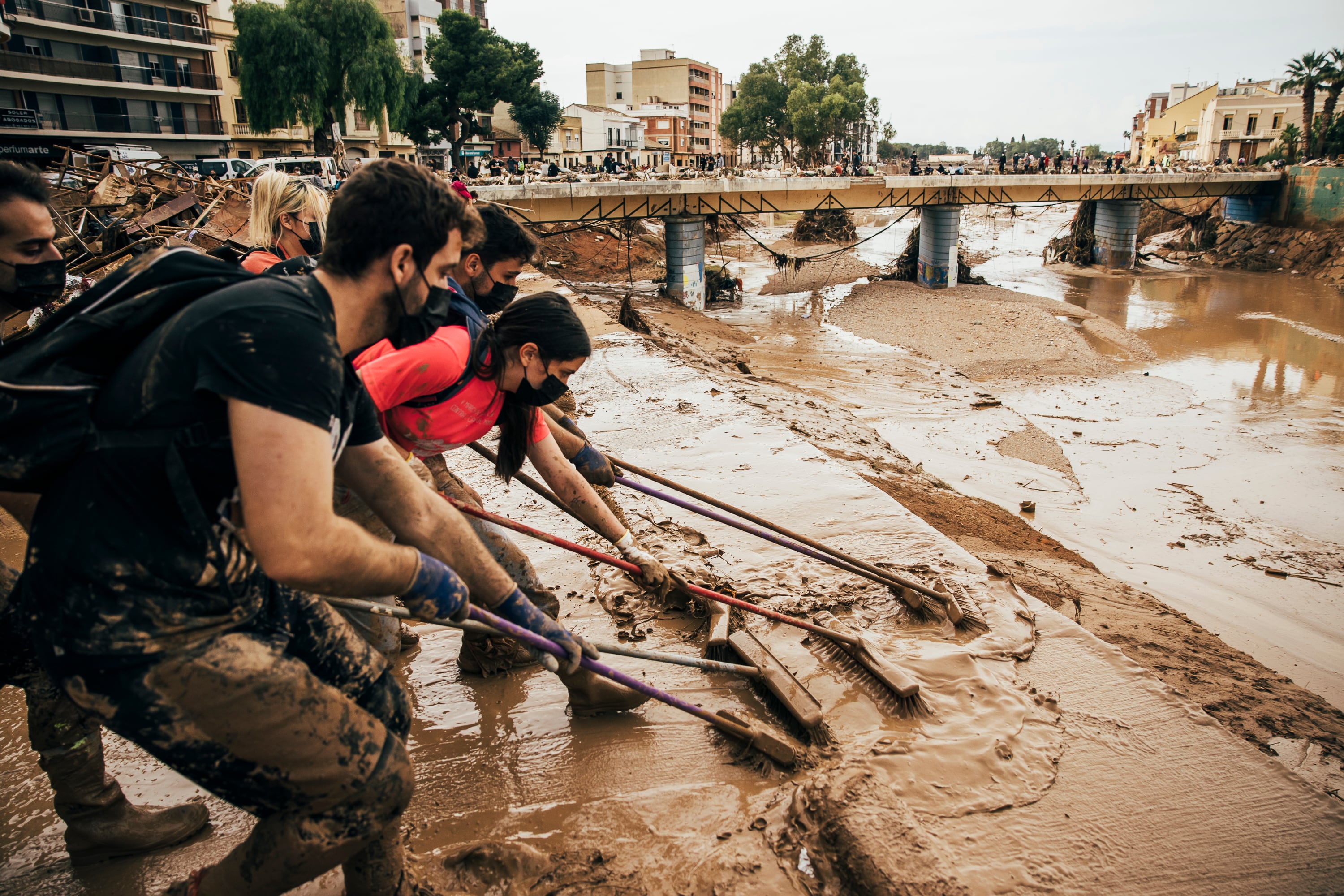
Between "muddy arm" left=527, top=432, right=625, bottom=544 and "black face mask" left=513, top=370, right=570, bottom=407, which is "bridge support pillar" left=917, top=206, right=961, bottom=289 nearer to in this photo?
"muddy arm" left=527, top=432, right=625, bottom=544

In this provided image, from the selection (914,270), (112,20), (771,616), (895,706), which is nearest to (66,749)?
(771,616)

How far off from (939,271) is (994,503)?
19265 millimetres

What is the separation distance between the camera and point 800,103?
185 feet

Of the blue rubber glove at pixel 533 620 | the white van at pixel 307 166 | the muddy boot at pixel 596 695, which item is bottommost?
the muddy boot at pixel 596 695

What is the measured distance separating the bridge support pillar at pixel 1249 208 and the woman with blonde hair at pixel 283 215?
37.4m

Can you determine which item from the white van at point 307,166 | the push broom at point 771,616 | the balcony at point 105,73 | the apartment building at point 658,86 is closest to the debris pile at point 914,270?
the white van at point 307,166

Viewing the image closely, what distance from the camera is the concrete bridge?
68.1 ft

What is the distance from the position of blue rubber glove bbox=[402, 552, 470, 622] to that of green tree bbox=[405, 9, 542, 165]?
4273 cm

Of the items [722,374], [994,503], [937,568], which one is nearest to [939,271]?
[722,374]

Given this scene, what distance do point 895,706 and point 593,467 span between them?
1700mm

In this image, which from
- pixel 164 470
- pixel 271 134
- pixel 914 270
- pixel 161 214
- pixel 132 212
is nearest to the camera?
pixel 164 470

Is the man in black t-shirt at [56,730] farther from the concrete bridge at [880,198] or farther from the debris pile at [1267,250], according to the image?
the debris pile at [1267,250]

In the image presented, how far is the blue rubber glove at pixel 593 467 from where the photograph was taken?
365cm

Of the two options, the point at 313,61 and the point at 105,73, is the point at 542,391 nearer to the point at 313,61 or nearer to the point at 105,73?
the point at 313,61
